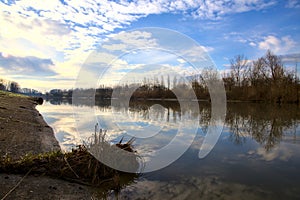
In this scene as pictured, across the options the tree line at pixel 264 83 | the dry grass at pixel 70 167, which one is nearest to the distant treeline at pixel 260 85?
the tree line at pixel 264 83

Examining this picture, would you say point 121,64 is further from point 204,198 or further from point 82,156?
point 204,198

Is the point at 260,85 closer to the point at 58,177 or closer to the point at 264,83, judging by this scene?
the point at 264,83

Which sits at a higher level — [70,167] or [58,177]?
[70,167]

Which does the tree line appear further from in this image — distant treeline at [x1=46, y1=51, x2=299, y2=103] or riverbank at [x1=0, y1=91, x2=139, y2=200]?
riverbank at [x1=0, y1=91, x2=139, y2=200]

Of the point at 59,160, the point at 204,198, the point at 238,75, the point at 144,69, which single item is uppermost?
the point at 238,75

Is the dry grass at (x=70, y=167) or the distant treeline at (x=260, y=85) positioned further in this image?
the distant treeline at (x=260, y=85)

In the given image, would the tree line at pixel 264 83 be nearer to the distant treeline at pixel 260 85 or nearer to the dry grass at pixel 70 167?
the distant treeline at pixel 260 85

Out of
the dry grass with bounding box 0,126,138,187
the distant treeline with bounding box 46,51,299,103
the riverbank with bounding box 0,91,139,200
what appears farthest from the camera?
the distant treeline with bounding box 46,51,299,103

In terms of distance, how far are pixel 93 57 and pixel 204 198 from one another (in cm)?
458

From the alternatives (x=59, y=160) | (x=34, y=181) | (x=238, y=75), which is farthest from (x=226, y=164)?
(x=238, y=75)

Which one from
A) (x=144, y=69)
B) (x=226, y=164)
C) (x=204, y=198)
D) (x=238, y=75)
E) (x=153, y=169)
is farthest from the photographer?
(x=238, y=75)

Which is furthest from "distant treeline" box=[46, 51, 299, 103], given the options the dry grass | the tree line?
the dry grass

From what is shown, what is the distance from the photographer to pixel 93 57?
6688 millimetres

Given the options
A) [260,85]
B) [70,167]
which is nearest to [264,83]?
[260,85]
